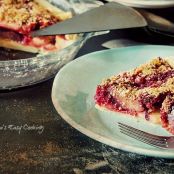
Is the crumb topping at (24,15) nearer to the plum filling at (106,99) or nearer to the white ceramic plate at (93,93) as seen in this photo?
the white ceramic plate at (93,93)

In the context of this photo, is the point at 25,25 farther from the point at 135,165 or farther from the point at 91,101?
the point at 135,165

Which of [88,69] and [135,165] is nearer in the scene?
[135,165]

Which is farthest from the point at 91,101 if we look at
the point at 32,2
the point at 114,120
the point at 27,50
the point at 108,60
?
the point at 32,2

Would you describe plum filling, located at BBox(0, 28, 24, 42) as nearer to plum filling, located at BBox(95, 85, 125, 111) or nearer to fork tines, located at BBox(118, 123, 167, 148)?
plum filling, located at BBox(95, 85, 125, 111)

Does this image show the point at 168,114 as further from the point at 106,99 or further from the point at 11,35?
the point at 11,35

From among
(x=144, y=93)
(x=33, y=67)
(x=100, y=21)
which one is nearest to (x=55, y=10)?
(x=100, y=21)

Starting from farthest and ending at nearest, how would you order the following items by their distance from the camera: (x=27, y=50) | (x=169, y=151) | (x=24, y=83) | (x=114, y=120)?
(x=27, y=50) < (x=24, y=83) < (x=114, y=120) < (x=169, y=151)
